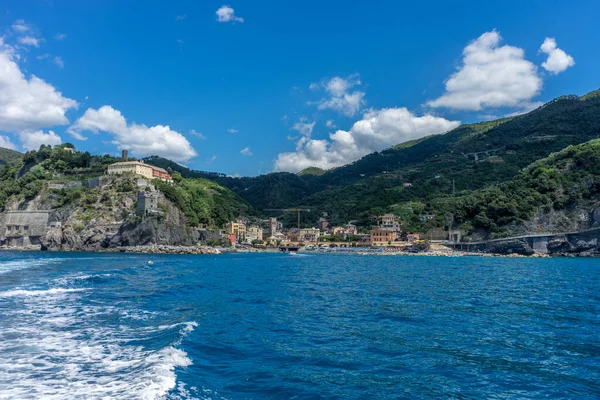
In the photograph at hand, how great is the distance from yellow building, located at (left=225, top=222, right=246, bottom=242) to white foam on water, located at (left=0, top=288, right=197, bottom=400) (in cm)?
9556

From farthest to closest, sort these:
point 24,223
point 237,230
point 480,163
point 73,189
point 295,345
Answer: point 480,163
point 237,230
point 73,189
point 24,223
point 295,345

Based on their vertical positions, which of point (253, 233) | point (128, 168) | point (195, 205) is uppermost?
point (128, 168)

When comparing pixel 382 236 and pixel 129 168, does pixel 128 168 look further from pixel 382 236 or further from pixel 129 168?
pixel 382 236

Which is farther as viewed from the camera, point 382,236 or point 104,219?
point 382,236

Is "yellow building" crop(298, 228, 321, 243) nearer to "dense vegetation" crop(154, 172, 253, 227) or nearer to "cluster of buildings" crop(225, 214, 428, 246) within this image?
"cluster of buildings" crop(225, 214, 428, 246)

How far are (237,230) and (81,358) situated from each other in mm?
105682

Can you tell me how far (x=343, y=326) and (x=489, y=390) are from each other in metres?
6.29

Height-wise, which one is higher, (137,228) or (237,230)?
(137,228)

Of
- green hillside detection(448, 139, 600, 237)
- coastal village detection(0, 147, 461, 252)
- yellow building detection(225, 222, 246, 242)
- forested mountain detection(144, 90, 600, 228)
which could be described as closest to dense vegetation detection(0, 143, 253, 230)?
yellow building detection(225, 222, 246, 242)

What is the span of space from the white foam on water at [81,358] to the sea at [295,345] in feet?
0.14

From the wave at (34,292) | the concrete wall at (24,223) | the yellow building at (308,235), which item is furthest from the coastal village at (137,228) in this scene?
the wave at (34,292)

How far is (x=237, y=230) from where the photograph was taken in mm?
114688

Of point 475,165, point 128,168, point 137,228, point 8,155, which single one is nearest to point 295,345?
point 137,228

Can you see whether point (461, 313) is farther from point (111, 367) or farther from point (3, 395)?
point (3, 395)
